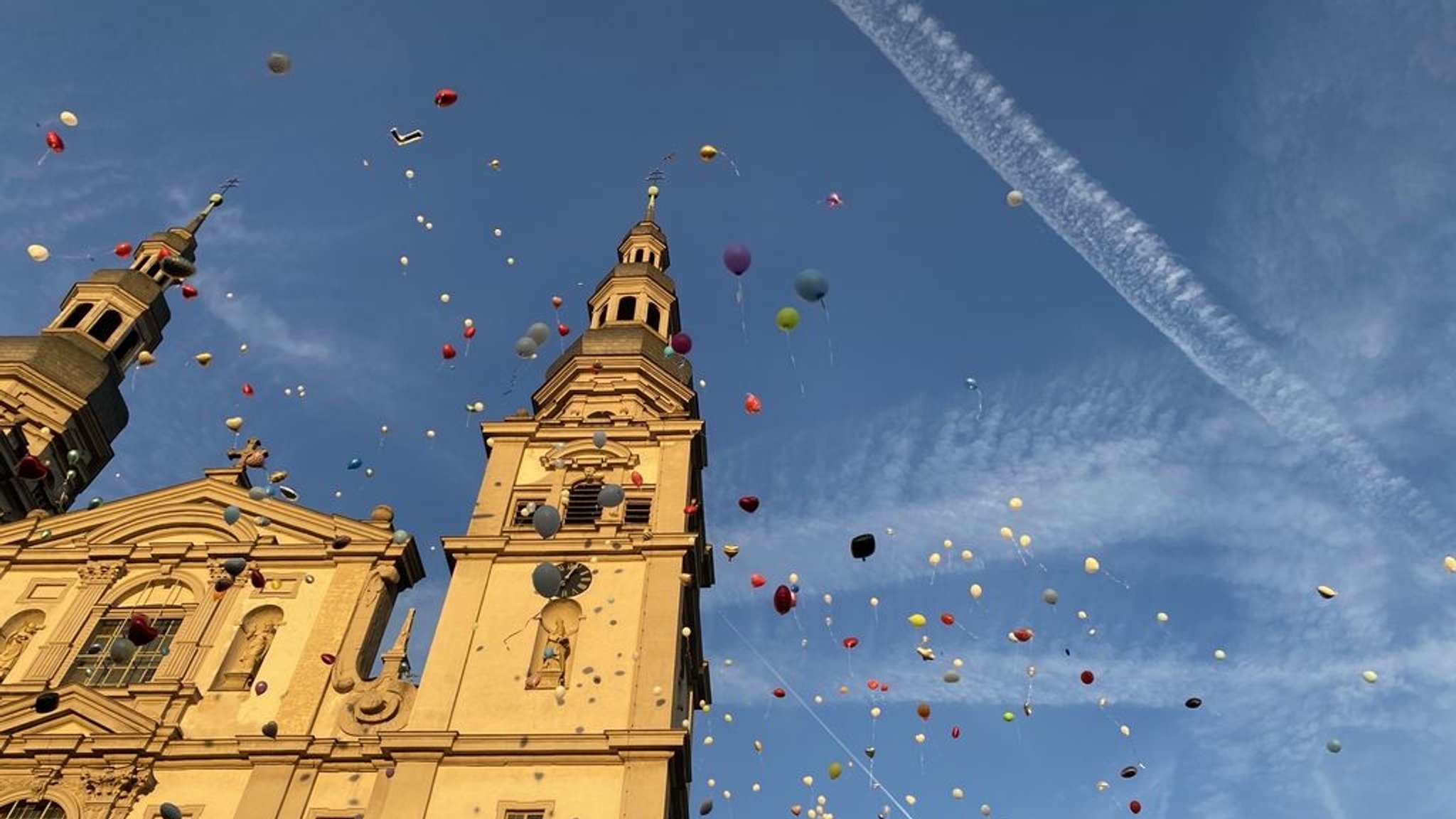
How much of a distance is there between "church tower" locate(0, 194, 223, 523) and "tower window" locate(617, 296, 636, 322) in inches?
473

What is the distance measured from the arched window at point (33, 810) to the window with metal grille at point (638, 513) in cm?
1287

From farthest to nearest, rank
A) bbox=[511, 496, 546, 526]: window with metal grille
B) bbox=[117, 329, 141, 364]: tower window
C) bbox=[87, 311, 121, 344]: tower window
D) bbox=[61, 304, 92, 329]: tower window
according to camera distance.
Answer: bbox=[117, 329, 141, 364]: tower window
bbox=[87, 311, 121, 344]: tower window
bbox=[61, 304, 92, 329]: tower window
bbox=[511, 496, 546, 526]: window with metal grille

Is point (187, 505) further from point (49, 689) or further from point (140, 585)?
point (49, 689)

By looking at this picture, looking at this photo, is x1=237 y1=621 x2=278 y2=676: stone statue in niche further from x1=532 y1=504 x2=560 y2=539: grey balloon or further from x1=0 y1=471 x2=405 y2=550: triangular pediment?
x1=532 y1=504 x2=560 y2=539: grey balloon

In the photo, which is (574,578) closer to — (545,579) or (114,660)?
(545,579)

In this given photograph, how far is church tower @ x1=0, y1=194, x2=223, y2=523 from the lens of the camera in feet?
115

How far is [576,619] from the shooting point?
27938 millimetres

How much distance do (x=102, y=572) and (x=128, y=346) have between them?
14693 mm

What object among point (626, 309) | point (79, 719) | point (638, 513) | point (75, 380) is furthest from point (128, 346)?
point (638, 513)

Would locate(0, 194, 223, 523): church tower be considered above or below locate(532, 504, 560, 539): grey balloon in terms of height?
above

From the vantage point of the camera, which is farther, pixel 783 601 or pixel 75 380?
pixel 75 380

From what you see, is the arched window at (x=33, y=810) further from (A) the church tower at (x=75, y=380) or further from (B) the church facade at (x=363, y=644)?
(A) the church tower at (x=75, y=380)

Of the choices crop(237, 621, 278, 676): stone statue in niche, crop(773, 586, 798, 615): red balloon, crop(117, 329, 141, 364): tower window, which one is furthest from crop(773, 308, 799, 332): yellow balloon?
crop(117, 329, 141, 364): tower window

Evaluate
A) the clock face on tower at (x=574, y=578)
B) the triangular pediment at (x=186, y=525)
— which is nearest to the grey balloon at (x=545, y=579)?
the clock face on tower at (x=574, y=578)
